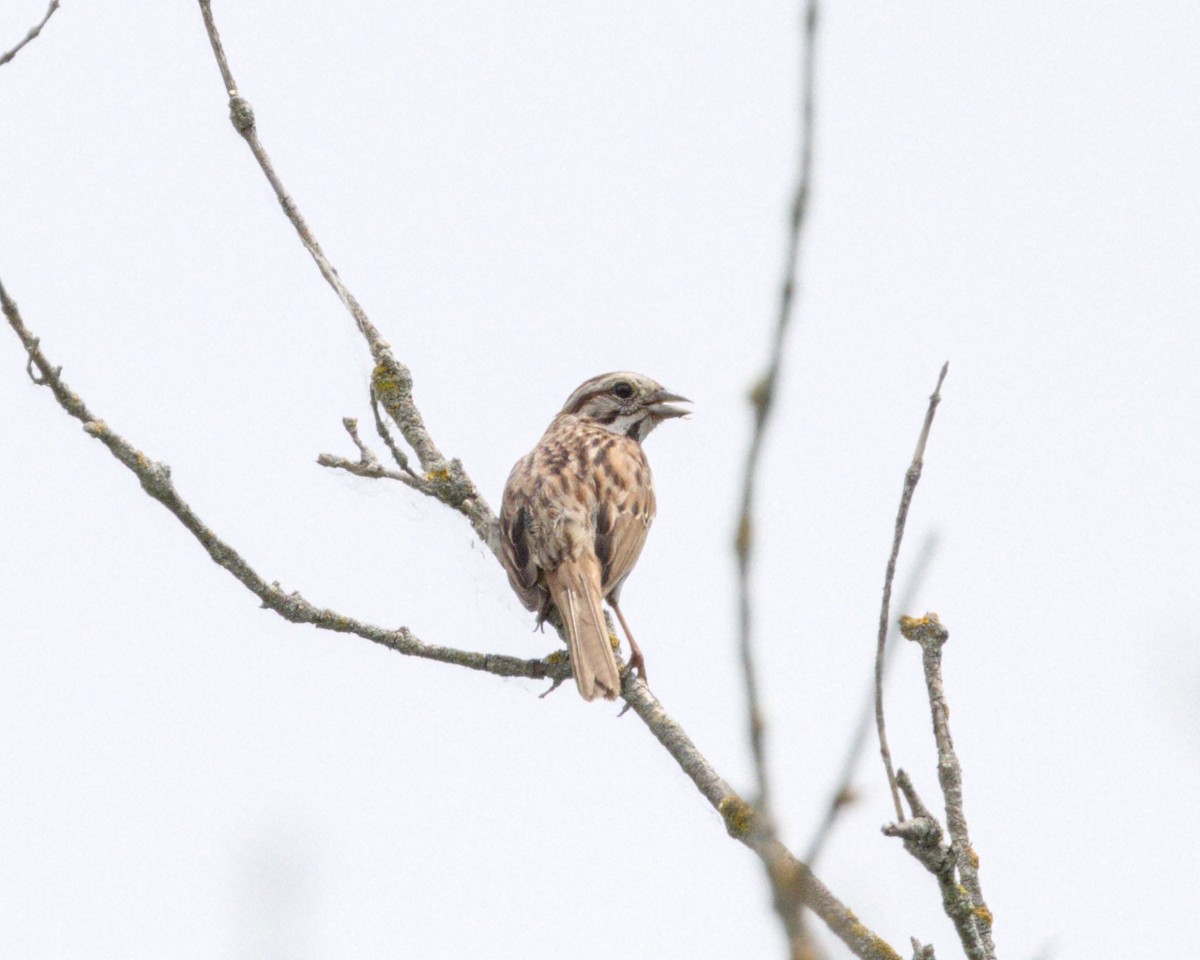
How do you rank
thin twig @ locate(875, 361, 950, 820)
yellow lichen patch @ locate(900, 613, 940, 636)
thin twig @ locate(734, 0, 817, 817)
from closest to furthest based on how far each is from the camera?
thin twig @ locate(734, 0, 817, 817), thin twig @ locate(875, 361, 950, 820), yellow lichen patch @ locate(900, 613, 940, 636)

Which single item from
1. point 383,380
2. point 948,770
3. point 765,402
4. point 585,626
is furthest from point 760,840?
point 383,380

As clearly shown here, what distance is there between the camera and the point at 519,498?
725 cm

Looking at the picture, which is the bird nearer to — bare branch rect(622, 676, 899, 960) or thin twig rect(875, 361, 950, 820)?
bare branch rect(622, 676, 899, 960)

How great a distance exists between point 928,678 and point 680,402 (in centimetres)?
506

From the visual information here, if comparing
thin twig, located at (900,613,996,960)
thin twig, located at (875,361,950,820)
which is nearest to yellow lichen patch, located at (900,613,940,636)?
thin twig, located at (900,613,996,960)

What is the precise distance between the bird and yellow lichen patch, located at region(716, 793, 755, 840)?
1.41 meters

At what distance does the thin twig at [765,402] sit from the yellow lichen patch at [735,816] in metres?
2.65

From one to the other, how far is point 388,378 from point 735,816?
111 inches

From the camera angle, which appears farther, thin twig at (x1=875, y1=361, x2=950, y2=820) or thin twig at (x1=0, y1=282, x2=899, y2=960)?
thin twig at (x1=0, y1=282, x2=899, y2=960)

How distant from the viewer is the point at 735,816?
4.34 meters

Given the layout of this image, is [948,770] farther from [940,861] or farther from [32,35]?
[32,35]

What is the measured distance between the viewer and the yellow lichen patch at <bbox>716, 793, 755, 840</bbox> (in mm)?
4242

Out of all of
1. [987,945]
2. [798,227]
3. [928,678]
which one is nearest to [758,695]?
[798,227]

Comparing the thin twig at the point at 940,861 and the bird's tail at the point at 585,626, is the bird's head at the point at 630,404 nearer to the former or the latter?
the bird's tail at the point at 585,626
